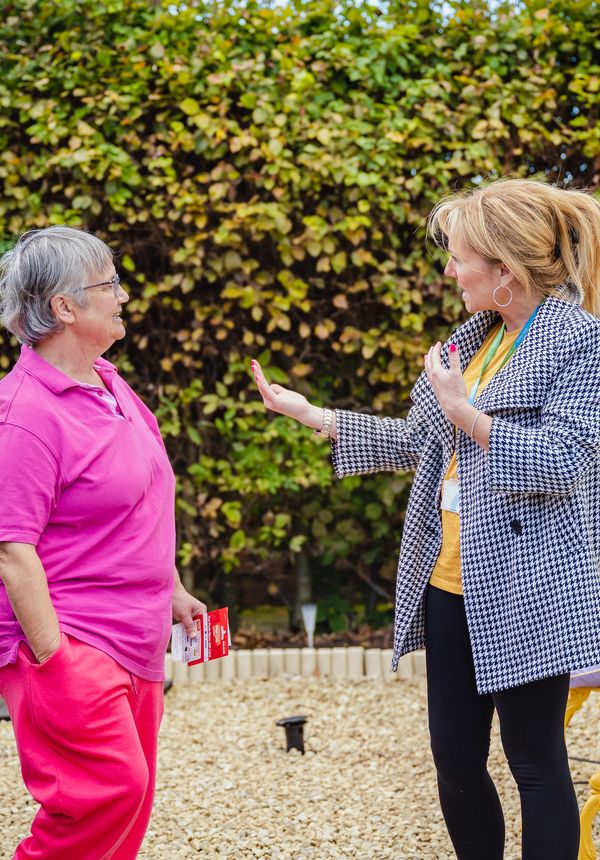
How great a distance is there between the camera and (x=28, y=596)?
74.5 inches

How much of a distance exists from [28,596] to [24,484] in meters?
0.22

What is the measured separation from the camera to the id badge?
2248 millimetres

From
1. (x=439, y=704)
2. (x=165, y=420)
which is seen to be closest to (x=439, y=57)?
(x=165, y=420)

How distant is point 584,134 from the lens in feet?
14.5

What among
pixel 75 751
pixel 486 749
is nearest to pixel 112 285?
pixel 75 751

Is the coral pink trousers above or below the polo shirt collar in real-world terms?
below

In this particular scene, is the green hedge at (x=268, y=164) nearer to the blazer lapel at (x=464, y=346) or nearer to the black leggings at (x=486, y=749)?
the blazer lapel at (x=464, y=346)

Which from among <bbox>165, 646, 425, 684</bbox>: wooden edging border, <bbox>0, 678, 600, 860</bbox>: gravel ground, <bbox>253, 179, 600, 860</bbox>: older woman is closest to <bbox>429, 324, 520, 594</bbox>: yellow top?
<bbox>253, 179, 600, 860</bbox>: older woman

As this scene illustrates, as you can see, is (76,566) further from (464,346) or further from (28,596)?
(464,346)

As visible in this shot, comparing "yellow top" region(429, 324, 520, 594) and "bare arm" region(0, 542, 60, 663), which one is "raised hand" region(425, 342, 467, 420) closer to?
"yellow top" region(429, 324, 520, 594)

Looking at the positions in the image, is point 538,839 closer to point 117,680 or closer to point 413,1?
point 117,680

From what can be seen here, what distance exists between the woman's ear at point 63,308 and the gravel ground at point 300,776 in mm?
1633

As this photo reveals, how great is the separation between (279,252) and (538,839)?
119 inches

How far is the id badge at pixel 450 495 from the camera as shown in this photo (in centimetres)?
225
